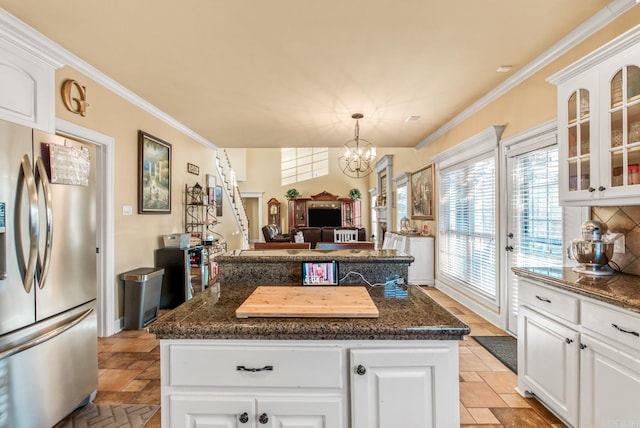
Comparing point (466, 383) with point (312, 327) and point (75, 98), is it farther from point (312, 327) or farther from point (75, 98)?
point (75, 98)

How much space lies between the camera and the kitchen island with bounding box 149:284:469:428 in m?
1.06

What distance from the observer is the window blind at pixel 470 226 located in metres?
3.62

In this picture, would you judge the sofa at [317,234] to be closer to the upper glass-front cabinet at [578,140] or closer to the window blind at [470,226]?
the window blind at [470,226]

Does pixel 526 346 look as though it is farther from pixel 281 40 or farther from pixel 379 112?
pixel 379 112

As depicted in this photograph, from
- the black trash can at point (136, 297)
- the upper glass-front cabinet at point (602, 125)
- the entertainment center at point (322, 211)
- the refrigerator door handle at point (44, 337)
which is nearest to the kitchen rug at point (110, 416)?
the refrigerator door handle at point (44, 337)

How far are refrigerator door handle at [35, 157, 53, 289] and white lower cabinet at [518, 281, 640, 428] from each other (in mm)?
2753

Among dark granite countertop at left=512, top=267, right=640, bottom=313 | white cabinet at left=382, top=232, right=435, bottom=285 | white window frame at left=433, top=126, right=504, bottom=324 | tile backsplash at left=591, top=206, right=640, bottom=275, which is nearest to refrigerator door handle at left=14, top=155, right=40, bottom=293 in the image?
dark granite countertop at left=512, top=267, right=640, bottom=313

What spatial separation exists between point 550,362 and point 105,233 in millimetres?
3681

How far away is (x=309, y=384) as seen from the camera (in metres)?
1.07

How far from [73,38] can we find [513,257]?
4187 millimetres

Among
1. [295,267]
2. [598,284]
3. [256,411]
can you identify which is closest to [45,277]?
[295,267]

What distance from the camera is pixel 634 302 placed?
52.3 inches

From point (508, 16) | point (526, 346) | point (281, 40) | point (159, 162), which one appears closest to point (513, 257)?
point (526, 346)

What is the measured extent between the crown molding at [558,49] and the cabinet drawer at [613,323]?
176 cm
